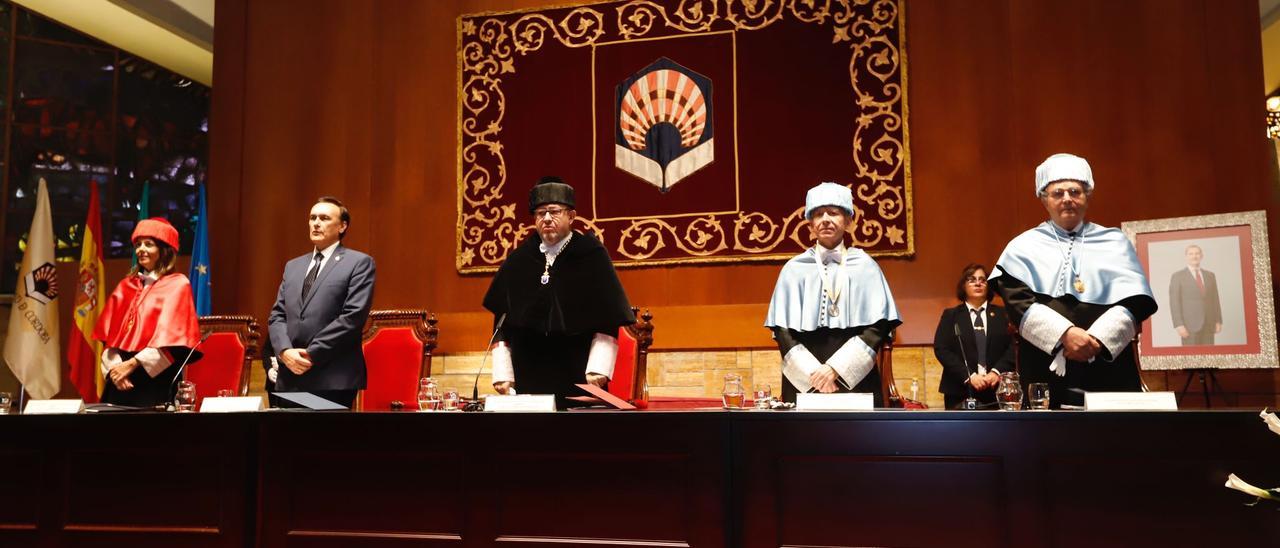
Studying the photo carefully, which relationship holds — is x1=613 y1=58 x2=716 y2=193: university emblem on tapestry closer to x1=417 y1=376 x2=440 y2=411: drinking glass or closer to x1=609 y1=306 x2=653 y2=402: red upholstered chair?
x1=609 y1=306 x2=653 y2=402: red upholstered chair

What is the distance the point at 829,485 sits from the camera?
237 centimetres

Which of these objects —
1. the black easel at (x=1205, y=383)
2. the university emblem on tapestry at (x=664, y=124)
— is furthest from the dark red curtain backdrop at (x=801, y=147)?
the university emblem on tapestry at (x=664, y=124)

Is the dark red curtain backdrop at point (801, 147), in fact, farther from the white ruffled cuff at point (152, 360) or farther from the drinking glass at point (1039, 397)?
the drinking glass at point (1039, 397)

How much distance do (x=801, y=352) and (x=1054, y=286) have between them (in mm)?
845

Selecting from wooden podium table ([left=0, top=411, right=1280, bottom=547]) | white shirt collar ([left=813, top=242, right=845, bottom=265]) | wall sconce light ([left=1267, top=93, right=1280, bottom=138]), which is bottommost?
wooden podium table ([left=0, top=411, right=1280, bottom=547])

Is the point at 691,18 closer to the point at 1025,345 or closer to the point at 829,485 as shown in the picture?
the point at 1025,345

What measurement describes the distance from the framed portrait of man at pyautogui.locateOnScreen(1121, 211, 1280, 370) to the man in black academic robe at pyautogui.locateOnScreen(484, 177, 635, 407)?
2.86 meters

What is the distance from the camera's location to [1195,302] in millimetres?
4578

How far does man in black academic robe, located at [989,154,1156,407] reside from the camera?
9.52ft

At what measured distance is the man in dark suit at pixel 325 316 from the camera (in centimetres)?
355

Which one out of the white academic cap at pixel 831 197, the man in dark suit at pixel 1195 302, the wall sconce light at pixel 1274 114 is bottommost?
the man in dark suit at pixel 1195 302

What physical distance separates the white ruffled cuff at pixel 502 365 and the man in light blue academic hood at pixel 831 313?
0.96 metres

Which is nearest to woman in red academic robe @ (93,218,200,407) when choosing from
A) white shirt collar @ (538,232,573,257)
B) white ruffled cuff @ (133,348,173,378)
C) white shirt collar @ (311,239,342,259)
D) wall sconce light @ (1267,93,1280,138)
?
white ruffled cuff @ (133,348,173,378)

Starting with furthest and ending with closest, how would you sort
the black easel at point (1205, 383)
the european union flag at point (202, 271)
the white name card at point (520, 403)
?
1. the european union flag at point (202, 271)
2. the black easel at point (1205, 383)
3. the white name card at point (520, 403)
